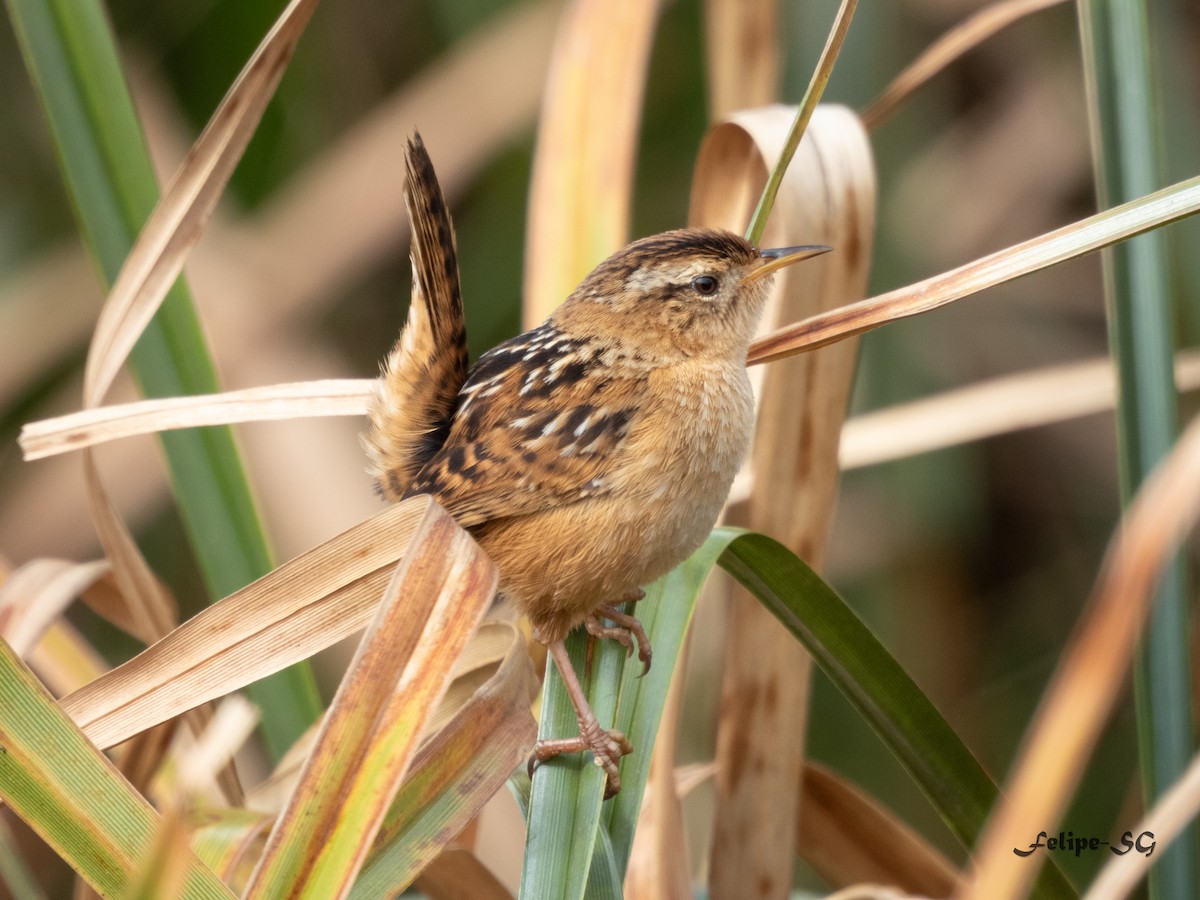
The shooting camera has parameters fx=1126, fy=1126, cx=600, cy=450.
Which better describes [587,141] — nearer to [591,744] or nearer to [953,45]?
[953,45]

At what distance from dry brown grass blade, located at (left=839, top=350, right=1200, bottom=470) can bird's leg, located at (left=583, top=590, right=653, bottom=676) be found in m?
0.85

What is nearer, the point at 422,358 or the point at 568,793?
the point at 568,793

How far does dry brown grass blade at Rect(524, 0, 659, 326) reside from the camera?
1.87 metres

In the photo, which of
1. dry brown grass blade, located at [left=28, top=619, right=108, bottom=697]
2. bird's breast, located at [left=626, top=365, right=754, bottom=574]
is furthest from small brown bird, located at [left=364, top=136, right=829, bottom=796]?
dry brown grass blade, located at [left=28, top=619, right=108, bottom=697]

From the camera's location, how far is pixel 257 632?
3.77 feet

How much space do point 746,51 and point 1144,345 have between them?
3.31 feet

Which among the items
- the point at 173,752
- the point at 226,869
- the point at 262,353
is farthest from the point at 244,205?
the point at 226,869

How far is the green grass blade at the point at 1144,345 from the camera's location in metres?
1.34

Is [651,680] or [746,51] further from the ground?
[746,51]

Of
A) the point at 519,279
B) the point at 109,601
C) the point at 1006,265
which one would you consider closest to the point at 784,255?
the point at 1006,265

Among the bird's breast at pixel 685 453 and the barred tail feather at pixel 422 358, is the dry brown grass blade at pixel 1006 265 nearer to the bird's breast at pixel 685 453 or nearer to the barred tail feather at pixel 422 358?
the bird's breast at pixel 685 453

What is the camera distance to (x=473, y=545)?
1133 millimetres

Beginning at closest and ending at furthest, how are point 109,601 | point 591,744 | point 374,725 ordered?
point 374,725, point 591,744, point 109,601
